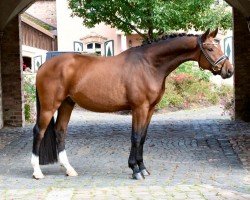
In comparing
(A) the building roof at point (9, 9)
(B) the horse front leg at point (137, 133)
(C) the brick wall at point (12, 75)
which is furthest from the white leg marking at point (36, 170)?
(C) the brick wall at point (12, 75)

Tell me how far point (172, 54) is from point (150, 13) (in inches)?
647

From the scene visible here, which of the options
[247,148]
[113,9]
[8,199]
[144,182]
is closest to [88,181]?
[144,182]

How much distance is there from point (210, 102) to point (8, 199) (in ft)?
63.2

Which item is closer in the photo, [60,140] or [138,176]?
[138,176]

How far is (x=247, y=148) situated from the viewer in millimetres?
10945

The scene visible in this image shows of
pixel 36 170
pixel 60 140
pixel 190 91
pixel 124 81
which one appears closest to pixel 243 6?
pixel 124 81

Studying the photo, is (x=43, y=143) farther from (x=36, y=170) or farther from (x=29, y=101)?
(x=29, y=101)

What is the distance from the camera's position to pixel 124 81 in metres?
8.23

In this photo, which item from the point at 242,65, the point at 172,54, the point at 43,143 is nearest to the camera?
the point at 172,54

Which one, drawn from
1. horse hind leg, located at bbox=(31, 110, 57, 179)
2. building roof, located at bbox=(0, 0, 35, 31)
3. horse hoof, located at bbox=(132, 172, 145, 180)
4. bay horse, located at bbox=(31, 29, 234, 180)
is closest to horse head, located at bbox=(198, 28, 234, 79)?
bay horse, located at bbox=(31, 29, 234, 180)

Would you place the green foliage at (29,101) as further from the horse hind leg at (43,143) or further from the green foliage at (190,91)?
the horse hind leg at (43,143)

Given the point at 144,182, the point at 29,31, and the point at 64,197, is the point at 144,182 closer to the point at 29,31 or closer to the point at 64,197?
the point at 64,197

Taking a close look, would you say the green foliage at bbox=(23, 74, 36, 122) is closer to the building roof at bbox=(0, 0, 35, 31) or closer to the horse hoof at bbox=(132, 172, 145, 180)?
the building roof at bbox=(0, 0, 35, 31)

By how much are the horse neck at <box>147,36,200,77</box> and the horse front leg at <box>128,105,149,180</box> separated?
0.61 m
